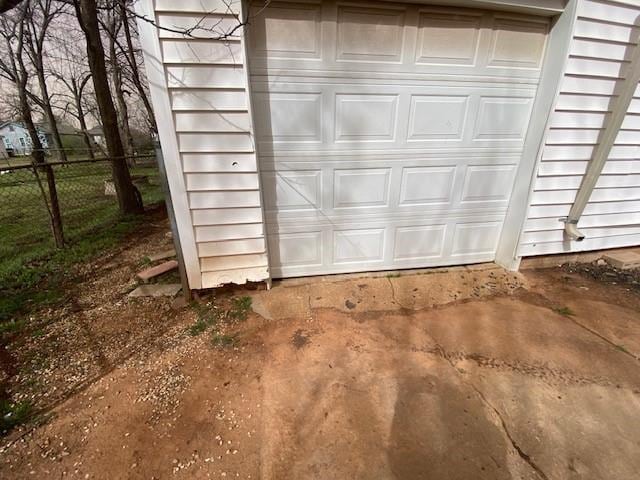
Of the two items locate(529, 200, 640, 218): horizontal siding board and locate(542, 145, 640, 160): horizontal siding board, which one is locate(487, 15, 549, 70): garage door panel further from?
locate(529, 200, 640, 218): horizontal siding board

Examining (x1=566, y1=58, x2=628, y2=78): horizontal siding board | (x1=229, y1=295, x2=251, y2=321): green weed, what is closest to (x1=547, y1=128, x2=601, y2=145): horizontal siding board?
(x1=566, y1=58, x2=628, y2=78): horizontal siding board

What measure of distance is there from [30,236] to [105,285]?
7.54 feet

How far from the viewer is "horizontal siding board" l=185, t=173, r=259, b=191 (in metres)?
2.24

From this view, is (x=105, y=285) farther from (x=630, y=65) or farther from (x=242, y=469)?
(x=630, y=65)

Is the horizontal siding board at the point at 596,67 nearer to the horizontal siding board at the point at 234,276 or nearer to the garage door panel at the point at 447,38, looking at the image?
the garage door panel at the point at 447,38

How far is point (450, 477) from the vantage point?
1294 mm

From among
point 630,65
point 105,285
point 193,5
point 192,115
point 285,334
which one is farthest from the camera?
point 105,285

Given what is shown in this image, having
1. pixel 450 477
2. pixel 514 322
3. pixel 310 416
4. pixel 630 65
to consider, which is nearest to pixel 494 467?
pixel 450 477

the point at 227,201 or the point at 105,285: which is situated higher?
the point at 227,201

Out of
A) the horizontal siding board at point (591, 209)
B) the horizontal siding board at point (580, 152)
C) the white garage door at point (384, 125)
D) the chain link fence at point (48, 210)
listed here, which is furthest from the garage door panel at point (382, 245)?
the chain link fence at point (48, 210)

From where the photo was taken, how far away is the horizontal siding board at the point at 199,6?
1.84 metres

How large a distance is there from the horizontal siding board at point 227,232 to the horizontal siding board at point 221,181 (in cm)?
32

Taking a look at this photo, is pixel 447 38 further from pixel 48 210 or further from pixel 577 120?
pixel 48 210

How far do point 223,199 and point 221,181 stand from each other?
14 centimetres
